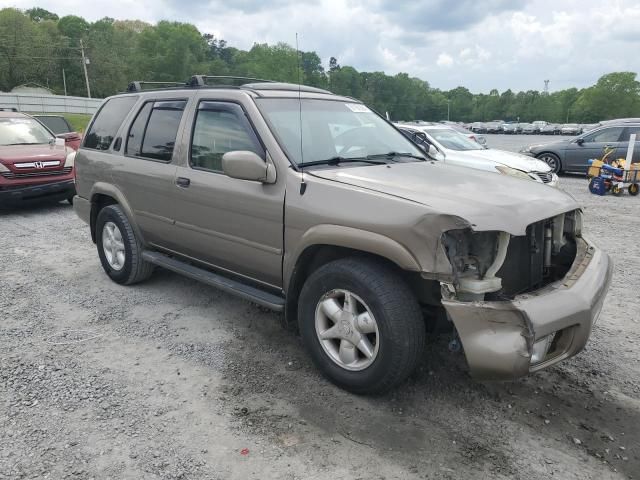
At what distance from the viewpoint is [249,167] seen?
3.34 meters

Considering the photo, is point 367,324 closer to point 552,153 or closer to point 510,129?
point 552,153

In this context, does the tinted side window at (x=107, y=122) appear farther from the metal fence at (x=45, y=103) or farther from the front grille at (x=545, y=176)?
the metal fence at (x=45, y=103)

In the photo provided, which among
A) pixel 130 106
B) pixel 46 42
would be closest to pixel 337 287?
pixel 130 106

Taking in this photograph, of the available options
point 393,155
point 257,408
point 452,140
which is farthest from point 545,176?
point 257,408

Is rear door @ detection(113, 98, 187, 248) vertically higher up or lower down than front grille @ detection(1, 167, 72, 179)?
higher up

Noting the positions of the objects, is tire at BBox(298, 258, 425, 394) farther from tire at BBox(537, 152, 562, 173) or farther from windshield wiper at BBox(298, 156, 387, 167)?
tire at BBox(537, 152, 562, 173)

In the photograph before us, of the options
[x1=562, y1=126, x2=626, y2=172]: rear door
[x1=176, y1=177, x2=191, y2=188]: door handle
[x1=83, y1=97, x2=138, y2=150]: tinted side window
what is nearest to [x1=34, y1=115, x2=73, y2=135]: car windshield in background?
[x1=83, y1=97, x2=138, y2=150]: tinted side window

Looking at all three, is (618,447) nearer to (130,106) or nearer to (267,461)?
(267,461)

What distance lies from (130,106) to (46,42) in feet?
312

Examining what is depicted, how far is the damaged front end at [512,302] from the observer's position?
258 cm

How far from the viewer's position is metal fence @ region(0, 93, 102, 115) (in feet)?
148

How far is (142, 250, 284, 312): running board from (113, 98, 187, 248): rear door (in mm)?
143

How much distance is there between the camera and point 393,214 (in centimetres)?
281

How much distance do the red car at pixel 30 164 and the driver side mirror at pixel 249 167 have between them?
22.0 feet
